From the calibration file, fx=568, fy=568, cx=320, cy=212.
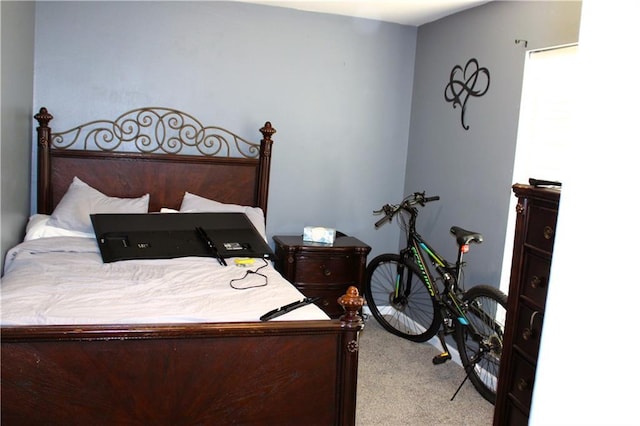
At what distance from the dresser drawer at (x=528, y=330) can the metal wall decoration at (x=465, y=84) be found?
2.10 meters

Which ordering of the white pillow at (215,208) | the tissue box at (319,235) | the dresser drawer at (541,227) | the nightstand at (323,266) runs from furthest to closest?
the tissue box at (319,235), the nightstand at (323,266), the white pillow at (215,208), the dresser drawer at (541,227)

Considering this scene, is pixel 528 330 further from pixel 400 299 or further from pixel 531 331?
pixel 400 299

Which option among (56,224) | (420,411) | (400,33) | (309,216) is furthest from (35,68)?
(420,411)

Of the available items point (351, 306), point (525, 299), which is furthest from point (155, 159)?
point (525, 299)

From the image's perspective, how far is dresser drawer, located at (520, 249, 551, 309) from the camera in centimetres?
175

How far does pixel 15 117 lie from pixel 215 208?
1307 millimetres

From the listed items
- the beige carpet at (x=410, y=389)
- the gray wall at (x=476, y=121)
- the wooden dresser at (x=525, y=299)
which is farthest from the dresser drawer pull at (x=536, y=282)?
the gray wall at (x=476, y=121)

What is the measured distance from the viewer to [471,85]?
376 cm

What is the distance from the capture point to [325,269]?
4035 mm

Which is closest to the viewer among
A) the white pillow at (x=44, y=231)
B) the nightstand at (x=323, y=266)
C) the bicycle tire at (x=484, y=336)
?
the bicycle tire at (x=484, y=336)

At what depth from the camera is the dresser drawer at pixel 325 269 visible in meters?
4.00

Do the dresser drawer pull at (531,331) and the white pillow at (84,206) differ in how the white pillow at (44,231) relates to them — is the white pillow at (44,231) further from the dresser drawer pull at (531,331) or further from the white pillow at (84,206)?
the dresser drawer pull at (531,331)

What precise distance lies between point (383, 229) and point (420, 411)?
6.05ft

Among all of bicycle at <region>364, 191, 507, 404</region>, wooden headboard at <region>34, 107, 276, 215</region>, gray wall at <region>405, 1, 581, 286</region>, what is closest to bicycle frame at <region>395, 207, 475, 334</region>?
bicycle at <region>364, 191, 507, 404</region>
